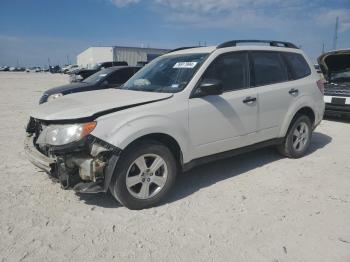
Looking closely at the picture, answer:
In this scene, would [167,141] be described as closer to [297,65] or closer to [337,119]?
[297,65]

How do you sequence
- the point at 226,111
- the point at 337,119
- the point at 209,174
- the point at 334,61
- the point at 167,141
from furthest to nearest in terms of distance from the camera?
the point at 337,119
the point at 334,61
the point at 209,174
the point at 226,111
the point at 167,141

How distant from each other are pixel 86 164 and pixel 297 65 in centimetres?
397

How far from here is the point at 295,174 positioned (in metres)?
4.98

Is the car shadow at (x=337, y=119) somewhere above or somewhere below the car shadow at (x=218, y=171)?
above

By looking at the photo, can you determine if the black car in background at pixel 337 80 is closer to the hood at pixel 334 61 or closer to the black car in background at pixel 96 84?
the hood at pixel 334 61

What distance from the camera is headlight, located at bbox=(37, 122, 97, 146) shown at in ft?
11.3

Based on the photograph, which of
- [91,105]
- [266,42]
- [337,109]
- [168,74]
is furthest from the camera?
[337,109]

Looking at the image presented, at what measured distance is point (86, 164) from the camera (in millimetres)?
3463

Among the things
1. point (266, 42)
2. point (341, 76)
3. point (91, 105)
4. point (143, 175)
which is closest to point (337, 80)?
point (341, 76)

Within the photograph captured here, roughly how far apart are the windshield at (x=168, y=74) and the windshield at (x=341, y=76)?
659 centimetres

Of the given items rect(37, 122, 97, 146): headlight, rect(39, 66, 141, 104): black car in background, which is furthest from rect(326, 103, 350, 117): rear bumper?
rect(37, 122, 97, 146): headlight

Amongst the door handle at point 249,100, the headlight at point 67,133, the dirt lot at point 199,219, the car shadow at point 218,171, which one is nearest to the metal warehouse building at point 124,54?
the car shadow at point 218,171

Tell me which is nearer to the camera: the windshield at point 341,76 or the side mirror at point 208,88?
the side mirror at point 208,88

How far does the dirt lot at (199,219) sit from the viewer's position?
3047 mm
